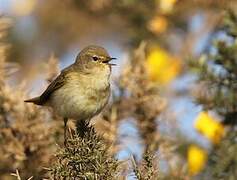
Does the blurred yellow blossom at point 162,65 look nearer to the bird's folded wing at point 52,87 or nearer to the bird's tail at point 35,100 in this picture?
the bird's folded wing at point 52,87

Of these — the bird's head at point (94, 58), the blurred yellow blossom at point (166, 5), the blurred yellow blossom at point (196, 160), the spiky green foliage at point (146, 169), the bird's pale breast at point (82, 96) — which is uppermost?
the blurred yellow blossom at point (166, 5)

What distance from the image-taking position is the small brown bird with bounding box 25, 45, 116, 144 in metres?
4.73

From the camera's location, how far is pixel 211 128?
4.08 metres

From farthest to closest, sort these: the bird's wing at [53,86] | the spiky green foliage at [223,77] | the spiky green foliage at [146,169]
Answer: the bird's wing at [53,86], the spiky green foliage at [223,77], the spiky green foliage at [146,169]

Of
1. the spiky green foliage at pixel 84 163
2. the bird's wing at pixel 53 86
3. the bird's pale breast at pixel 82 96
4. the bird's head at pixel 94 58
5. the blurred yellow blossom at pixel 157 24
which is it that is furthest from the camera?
the blurred yellow blossom at pixel 157 24

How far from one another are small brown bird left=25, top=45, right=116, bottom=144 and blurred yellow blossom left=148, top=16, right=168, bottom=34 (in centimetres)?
78

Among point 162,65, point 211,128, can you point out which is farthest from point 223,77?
point 162,65

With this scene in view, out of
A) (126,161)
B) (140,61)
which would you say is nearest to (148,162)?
(126,161)

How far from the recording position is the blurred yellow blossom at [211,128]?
4086 mm

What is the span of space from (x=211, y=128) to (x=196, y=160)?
21cm

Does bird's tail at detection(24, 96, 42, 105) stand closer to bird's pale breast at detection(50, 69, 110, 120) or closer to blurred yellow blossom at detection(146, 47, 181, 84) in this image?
bird's pale breast at detection(50, 69, 110, 120)

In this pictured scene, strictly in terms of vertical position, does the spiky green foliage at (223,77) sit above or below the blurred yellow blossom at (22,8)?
below

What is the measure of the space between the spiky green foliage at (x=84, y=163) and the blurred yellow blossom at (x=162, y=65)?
205 cm

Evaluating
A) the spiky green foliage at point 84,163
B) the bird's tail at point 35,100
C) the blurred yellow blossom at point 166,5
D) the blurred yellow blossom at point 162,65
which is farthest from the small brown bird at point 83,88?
the spiky green foliage at point 84,163
